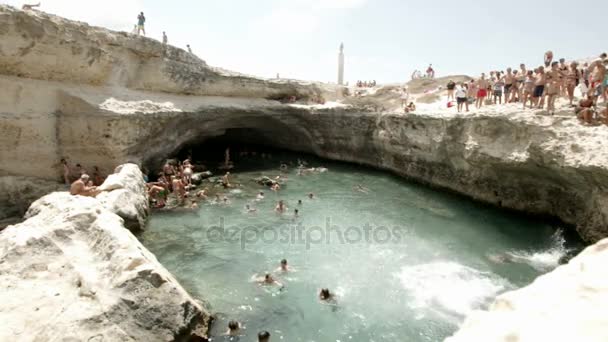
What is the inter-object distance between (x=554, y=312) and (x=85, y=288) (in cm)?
641

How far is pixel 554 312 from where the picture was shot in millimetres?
2389

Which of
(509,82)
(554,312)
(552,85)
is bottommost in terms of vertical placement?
(554,312)

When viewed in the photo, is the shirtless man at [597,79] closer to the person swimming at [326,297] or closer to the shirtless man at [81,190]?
the person swimming at [326,297]

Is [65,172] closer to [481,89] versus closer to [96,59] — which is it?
[96,59]

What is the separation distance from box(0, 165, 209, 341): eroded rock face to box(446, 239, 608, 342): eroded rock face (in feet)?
17.3

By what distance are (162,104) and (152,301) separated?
13281 millimetres

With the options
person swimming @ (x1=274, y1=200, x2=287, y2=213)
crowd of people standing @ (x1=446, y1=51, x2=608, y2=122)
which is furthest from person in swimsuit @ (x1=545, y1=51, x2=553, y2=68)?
person swimming @ (x1=274, y1=200, x2=287, y2=213)

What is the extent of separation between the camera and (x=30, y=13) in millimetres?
13148

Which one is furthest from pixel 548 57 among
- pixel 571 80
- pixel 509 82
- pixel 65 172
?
pixel 65 172

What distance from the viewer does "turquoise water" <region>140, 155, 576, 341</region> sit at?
838 centimetres

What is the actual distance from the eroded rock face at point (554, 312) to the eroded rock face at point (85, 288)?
5273 mm

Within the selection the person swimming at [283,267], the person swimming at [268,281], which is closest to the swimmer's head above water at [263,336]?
the person swimming at [268,281]

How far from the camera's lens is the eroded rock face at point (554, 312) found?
2150mm

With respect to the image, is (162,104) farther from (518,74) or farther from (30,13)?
(518,74)
